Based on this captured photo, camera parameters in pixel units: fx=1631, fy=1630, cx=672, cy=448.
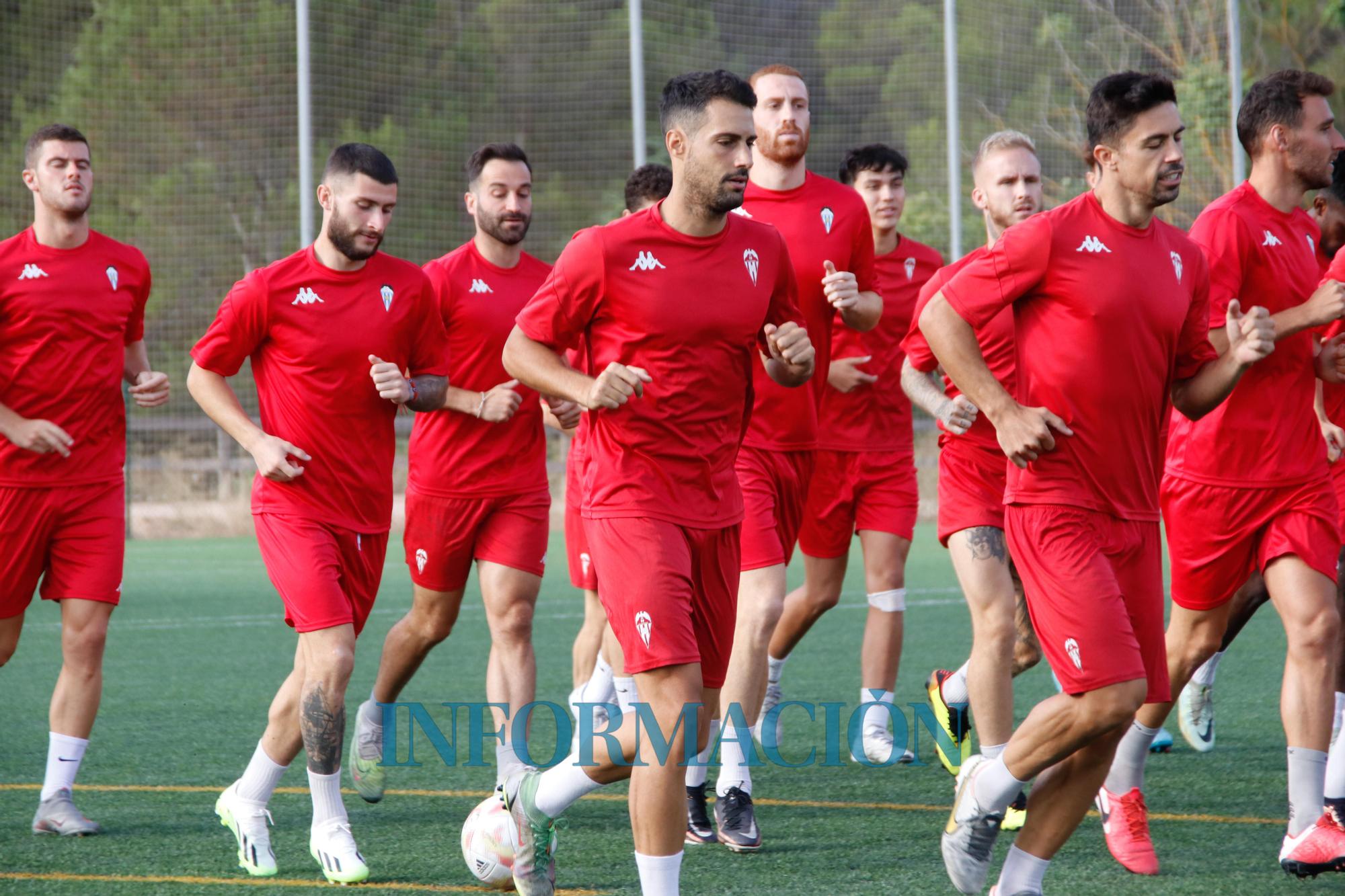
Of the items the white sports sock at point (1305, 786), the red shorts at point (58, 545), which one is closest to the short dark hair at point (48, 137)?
the red shorts at point (58, 545)

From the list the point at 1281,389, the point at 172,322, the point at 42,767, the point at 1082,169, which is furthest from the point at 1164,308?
the point at 172,322

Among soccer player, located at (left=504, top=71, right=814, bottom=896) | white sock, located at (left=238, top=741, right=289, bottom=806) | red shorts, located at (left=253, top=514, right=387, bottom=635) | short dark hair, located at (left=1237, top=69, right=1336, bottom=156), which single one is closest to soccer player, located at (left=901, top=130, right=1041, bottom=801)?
short dark hair, located at (left=1237, top=69, right=1336, bottom=156)

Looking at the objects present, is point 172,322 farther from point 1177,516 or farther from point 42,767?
point 1177,516

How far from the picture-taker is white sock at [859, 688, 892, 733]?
742 centimetres

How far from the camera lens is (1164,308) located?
4609 mm

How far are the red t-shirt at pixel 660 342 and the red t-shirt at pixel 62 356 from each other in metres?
2.42

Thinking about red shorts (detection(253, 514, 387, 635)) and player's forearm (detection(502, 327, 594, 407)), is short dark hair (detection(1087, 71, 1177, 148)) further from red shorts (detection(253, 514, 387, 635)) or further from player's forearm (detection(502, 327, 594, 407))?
red shorts (detection(253, 514, 387, 635))

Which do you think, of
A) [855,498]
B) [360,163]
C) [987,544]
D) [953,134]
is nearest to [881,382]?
[855,498]

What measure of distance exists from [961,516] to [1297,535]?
4.49 feet

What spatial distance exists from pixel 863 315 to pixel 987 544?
101 centimetres

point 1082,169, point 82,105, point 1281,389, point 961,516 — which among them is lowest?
point 961,516

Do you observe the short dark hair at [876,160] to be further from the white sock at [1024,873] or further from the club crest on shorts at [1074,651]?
the white sock at [1024,873]

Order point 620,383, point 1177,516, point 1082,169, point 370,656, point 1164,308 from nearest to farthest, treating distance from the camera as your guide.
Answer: point 620,383, point 1164,308, point 1177,516, point 370,656, point 1082,169

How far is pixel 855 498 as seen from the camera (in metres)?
7.53
